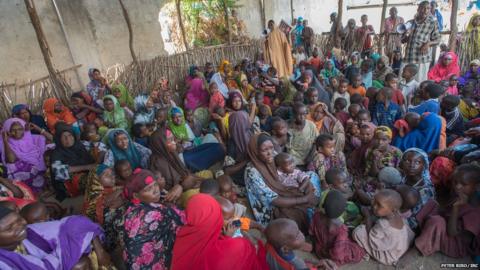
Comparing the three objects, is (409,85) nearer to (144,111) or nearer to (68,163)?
(144,111)

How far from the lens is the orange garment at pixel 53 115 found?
5539 mm

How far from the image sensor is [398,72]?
6855 millimetres

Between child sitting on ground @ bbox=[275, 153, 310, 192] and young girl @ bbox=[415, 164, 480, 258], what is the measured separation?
3.54 feet

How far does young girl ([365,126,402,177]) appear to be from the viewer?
316cm

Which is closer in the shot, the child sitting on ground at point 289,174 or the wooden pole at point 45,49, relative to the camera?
the child sitting on ground at point 289,174

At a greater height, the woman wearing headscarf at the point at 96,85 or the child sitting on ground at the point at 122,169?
the woman wearing headscarf at the point at 96,85

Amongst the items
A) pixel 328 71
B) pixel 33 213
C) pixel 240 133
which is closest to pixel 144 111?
pixel 240 133

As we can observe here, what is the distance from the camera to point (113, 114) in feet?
17.9

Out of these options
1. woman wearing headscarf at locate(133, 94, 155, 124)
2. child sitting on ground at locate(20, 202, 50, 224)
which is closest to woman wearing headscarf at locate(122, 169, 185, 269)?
child sitting on ground at locate(20, 202, 50, 224)

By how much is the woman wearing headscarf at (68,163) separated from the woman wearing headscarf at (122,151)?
0.48m

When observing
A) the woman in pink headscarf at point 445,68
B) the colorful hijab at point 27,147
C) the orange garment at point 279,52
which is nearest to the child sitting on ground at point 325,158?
the woman in pink headscarf at point 445,68

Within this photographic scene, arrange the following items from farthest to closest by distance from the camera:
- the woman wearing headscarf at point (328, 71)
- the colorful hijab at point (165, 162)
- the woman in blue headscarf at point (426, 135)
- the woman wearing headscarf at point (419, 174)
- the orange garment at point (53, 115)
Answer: the woman wearing headscarf at point (328, 71)
the orange garment at point (53, 115)
the colorful hijab at point (165, 162)
the woman in blue headscarf at point (426, 135)
the woman wearing headscarf at point (419, 174)

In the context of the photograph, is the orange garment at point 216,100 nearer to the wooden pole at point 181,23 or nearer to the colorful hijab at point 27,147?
the colorful hijab at point 27,147

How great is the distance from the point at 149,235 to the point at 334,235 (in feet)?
4.79
